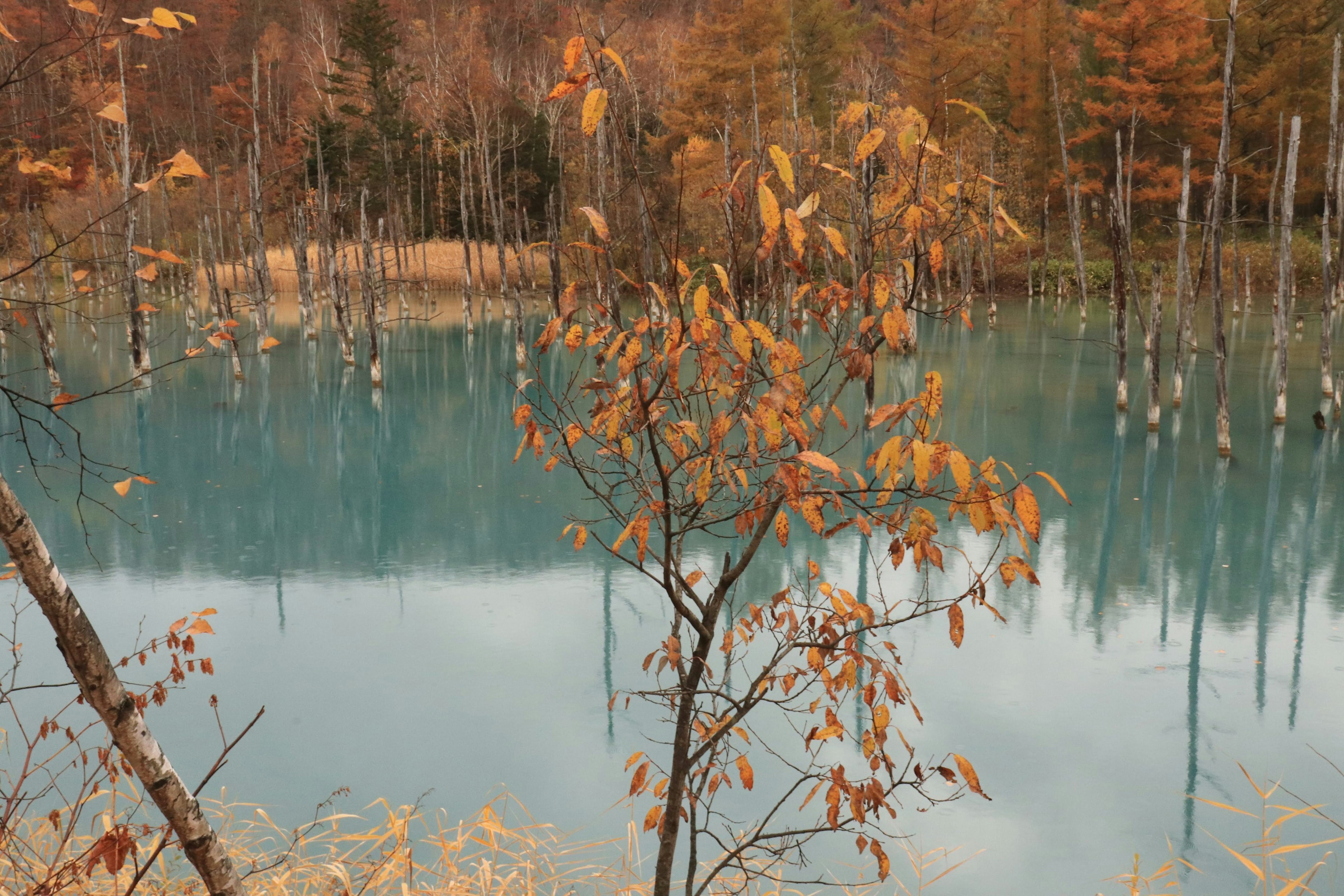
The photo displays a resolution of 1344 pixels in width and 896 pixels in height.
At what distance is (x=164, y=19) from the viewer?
1731mm

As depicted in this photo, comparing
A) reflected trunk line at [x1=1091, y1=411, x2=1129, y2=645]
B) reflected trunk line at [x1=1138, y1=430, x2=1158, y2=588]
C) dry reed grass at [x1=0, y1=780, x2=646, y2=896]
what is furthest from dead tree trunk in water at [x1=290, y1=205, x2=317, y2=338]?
dry reed grass at [x1=0, y1=780, x2=646, y2=896]

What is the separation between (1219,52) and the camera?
30547mm

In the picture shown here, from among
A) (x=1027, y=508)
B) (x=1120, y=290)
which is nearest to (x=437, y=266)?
(x=1120, y=290)

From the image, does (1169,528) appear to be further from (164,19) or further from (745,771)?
(164,19)

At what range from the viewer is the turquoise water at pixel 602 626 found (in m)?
5.14

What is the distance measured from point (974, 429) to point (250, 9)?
42.0 m

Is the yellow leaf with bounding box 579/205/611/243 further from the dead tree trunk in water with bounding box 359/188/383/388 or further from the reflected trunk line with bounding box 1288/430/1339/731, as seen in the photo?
the dead tree trunk in water with bounding box 359/188/383/388

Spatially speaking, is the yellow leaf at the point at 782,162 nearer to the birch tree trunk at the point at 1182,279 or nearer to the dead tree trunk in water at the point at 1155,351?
the birch tree trunk at the point at 1182,279

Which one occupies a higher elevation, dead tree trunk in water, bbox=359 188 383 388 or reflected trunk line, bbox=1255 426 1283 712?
dead tree trunk in water, bbox=359 188 383 388

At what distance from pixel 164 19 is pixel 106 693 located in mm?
1113

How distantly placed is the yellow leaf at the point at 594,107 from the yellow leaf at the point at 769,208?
0.30m

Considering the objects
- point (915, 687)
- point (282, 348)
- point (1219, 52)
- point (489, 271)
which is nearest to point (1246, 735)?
point (915, 687)

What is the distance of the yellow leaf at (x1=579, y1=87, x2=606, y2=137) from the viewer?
1739 millimetres

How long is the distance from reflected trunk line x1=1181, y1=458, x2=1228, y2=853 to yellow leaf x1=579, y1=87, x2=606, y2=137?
4.33m
